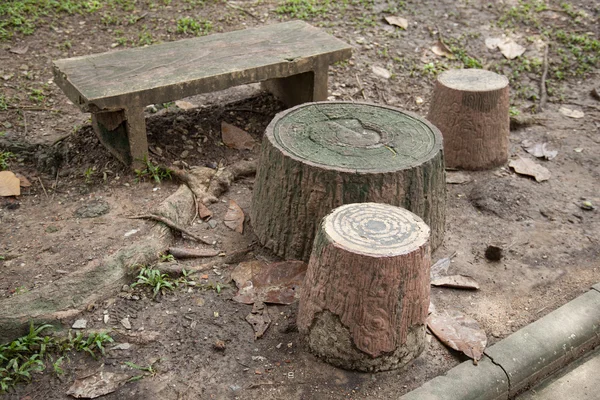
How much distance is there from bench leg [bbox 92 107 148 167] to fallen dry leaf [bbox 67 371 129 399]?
1695mm

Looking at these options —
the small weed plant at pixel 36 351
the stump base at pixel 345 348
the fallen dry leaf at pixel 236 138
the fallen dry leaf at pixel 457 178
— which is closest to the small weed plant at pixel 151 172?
the fallen dry leaf at pixel 236 138

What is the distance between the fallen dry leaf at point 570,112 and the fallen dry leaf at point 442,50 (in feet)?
3.57

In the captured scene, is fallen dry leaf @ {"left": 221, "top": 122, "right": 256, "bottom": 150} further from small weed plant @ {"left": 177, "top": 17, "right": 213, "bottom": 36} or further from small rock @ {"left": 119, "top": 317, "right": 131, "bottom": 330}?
small rock @ {"left": 119, "top": 317, "right": 131, "bottom": 330}

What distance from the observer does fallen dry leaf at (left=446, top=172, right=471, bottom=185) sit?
4496 mm

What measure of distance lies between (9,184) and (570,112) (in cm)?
430

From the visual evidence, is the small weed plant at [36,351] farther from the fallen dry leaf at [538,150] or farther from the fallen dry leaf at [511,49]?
the fallen dry leaf at [511,49]

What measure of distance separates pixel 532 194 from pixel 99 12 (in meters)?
4.14

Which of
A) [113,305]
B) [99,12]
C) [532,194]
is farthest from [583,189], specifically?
[99,12]

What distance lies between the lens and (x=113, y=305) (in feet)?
10.6

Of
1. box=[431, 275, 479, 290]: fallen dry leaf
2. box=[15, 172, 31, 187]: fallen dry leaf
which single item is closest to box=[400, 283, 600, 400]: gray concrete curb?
box=[431, 275, 479, 290]: fallen dry leaf

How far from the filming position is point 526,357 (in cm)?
303

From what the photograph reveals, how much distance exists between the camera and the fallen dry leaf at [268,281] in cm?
334

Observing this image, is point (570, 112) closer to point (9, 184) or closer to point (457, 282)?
point (457, 282)

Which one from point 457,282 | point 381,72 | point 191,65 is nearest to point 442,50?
point 381,72
